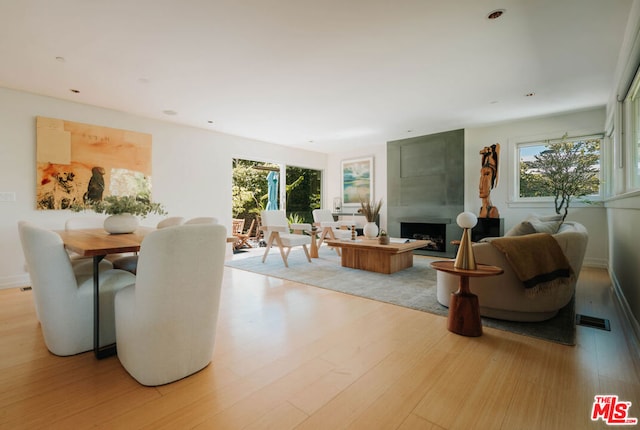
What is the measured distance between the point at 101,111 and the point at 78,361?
152 inches

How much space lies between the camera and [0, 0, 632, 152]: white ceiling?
7.40 feet

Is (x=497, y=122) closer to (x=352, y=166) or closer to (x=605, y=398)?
(x=352, y=166)

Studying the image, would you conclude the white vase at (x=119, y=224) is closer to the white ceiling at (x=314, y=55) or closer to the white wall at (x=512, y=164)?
the white ceiling at (x=314, y=55)

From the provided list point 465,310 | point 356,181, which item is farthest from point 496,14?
point 356,181

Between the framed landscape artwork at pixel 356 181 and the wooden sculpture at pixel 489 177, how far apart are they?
8.72 ft

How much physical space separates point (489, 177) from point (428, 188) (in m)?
1.24

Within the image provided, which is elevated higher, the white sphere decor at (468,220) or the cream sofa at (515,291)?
the white sphere decor at (468,220)

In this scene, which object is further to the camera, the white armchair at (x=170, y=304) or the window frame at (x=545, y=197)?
the window frame at (x=545, y=197)

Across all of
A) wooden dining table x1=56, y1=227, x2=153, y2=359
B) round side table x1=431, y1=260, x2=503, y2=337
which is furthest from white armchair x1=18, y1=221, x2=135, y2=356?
round side table x1=431, y1=260, x2=503, y2=337

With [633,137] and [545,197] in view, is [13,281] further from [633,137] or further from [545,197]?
[545,197]

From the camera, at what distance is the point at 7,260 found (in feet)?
12.1

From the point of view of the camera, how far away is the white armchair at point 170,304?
1.49 metres

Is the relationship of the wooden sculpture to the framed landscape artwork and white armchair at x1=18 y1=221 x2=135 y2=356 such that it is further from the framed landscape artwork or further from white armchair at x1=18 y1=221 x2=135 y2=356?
white armchair at x1=18 y1=221 x2=135 y2=356

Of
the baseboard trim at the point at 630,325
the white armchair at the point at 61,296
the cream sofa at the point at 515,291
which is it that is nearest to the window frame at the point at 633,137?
the baseboard trim at the point at 630,325
